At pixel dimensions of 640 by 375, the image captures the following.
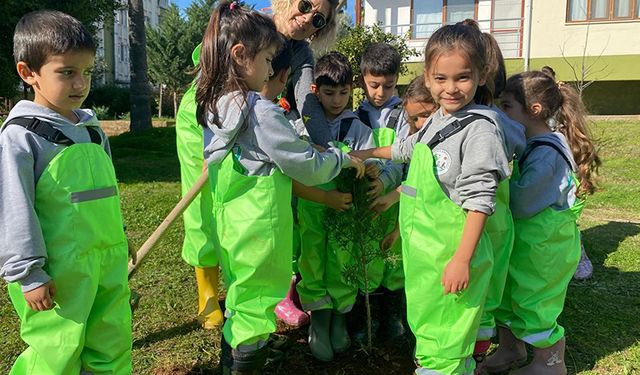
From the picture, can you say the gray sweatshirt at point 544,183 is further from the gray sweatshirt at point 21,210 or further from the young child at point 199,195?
the gray sweatshirt at point 21,210

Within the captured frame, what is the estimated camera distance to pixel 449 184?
7.26ft

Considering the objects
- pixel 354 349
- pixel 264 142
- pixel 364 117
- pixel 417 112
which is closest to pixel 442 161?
A: pixel 417 112

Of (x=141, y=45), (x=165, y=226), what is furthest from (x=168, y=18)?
(x=165, y=226)

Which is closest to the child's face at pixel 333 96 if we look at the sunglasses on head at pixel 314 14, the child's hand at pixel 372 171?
the sunglasses on head at pixel 314 14

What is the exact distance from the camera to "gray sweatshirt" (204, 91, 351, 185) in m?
2.30

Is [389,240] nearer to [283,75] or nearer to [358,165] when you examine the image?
[358,165]

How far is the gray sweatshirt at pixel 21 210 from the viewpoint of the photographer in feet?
6.51

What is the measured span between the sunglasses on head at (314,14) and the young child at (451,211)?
84 centimetres

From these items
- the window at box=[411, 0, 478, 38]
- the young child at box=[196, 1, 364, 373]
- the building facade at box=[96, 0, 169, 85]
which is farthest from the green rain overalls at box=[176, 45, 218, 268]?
the building facade at box=[96, 0, 169, 85]

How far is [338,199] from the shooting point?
2.75m

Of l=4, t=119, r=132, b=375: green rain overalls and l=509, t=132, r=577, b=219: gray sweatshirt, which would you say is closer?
l=4, t=119, r=132, b=375: green rain overalls

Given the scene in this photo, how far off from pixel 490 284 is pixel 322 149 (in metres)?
1.01

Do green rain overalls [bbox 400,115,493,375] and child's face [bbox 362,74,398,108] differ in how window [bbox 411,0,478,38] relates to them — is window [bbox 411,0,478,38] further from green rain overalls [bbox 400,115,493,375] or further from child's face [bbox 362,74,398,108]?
green rain overalls [bbox 400,115,493,375]

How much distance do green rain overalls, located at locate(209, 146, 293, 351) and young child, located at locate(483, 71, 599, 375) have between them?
109 centimetres
